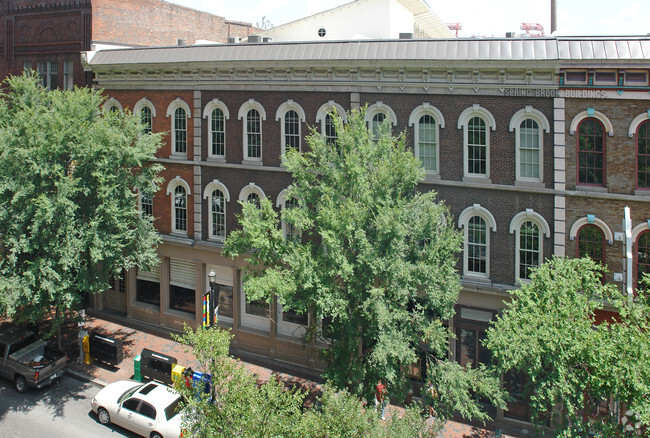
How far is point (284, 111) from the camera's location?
77.0 feet

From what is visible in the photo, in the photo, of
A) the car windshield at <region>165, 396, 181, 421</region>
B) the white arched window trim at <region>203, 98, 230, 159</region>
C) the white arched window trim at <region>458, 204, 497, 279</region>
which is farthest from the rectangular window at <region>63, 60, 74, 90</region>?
the white arched window trim at <region>458, 204, 497, 279</region>

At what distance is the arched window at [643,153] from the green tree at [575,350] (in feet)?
15.9

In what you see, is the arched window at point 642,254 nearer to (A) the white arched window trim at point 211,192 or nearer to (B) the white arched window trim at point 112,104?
(A) the white arched window trim at point 211,192

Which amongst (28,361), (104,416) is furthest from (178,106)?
(104,416)

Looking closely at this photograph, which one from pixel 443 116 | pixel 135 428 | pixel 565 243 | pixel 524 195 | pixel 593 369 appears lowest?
pixel 135 428

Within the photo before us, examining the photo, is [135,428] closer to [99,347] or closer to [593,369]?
[99,347]

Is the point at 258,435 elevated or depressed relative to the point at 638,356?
depressed

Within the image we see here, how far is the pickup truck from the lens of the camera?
2189 centimetres

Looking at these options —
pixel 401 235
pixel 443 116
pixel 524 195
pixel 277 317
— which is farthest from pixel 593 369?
pixel 277 317

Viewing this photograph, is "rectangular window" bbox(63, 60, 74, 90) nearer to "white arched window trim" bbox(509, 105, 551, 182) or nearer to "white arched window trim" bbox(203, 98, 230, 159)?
"white arched window trim" bbox(203, 98, 230, 159)

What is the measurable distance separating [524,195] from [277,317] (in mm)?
11682

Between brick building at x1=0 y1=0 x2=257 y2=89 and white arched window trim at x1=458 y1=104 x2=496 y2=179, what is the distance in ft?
65.0

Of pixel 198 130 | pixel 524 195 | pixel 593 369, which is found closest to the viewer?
pixel 593 369

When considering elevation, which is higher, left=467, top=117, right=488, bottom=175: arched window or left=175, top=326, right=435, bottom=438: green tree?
left=467, top=117, right=488, bottom=175: arched window
